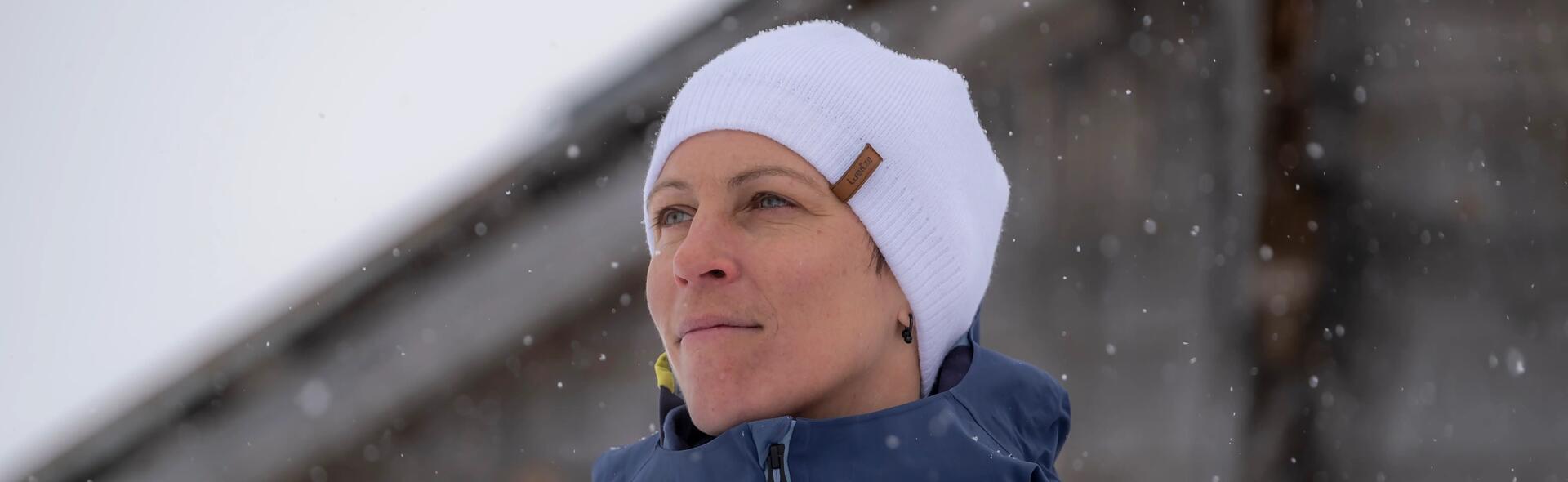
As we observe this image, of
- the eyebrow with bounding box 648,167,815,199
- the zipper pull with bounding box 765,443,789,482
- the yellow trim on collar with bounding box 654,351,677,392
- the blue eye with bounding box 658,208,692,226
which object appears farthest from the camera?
the yellow trim on collar with bounding box 654,351,677,392

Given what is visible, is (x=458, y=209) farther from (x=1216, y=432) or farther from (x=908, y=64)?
(x=1216, y=432)

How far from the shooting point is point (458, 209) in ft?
11.0

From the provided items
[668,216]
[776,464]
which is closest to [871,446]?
[776,464]

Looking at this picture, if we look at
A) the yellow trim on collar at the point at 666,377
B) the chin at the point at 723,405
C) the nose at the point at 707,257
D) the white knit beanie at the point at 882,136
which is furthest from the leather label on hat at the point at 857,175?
the yellow trim on collar at the point at 666,377

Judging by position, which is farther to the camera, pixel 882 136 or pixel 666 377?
pixel 666 377

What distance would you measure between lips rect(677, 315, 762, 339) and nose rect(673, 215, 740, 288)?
→ 0.14ft

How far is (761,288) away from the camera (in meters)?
1.45

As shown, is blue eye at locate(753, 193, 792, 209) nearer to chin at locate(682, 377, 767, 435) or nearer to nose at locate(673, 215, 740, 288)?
nose at locate(673, 215, 740, 288)

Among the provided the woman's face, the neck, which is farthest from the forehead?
the neck

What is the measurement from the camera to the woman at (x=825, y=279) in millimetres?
1433

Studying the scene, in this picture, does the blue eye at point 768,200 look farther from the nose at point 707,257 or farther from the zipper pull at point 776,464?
the zipper pull at point 776,464

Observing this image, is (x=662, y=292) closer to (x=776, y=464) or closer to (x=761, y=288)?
(x=761, y=288)

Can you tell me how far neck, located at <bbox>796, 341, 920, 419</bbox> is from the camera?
153 cm

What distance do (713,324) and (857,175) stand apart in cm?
28
